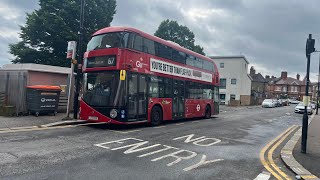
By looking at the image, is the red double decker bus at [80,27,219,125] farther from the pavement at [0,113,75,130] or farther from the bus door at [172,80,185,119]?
the pavement at [0,113,75,130]

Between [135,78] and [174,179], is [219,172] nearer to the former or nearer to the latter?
[174,179]

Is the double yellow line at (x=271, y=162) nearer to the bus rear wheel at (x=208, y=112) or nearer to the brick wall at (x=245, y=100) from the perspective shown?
the bus rear wheel at (x=208, y=112)

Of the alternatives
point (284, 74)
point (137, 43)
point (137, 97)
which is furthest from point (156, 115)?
point (284, 74)

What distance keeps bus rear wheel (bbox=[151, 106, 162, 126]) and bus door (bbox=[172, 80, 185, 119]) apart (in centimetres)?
152

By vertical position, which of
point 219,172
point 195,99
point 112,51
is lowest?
point 219,172

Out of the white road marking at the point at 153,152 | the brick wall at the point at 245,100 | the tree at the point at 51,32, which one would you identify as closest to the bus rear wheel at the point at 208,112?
the white road marking at the point at 153,152

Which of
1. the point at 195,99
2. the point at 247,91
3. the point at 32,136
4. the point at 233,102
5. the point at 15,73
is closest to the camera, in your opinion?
the point at 32,136

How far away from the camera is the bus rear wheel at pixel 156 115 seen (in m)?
14.5

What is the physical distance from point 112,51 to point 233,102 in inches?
1657

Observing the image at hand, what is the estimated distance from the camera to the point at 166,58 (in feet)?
51.5

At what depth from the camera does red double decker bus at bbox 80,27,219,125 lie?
12469mm

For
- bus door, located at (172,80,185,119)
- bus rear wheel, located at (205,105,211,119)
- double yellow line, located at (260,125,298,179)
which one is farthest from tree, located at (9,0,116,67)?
double yellow line, located at (260,125,298,179)

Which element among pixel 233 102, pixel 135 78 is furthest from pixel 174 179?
pixel 233 102

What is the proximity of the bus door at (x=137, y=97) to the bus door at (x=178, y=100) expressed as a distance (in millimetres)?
2990
